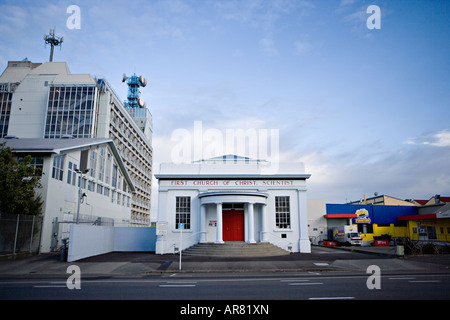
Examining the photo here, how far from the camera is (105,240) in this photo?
26.4 m

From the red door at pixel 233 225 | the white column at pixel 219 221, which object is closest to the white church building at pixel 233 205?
the red door at pixel 233 225

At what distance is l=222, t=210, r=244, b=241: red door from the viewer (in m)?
26.2

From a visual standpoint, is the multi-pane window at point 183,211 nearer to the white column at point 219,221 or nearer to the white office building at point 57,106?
the white column at point 219,221

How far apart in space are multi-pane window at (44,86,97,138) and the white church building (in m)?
31.3

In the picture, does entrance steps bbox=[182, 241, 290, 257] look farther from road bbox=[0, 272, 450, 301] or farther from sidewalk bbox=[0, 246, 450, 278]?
road bbox=[0, 272, 450, 301]

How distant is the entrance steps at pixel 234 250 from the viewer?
22.9m

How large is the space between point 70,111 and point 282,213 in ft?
140

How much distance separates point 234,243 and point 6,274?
47.4 ft

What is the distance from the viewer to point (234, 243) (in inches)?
951

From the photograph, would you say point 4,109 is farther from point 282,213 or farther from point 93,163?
point 282,213

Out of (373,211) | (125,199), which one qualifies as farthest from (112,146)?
(373,211)

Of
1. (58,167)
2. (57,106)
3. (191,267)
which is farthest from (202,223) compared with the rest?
(57,106)

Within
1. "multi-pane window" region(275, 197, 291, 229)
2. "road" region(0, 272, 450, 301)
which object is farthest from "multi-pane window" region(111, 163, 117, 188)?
"road" region(0, 272, 450, 301)

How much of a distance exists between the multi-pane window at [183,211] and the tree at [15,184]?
35.4ft
